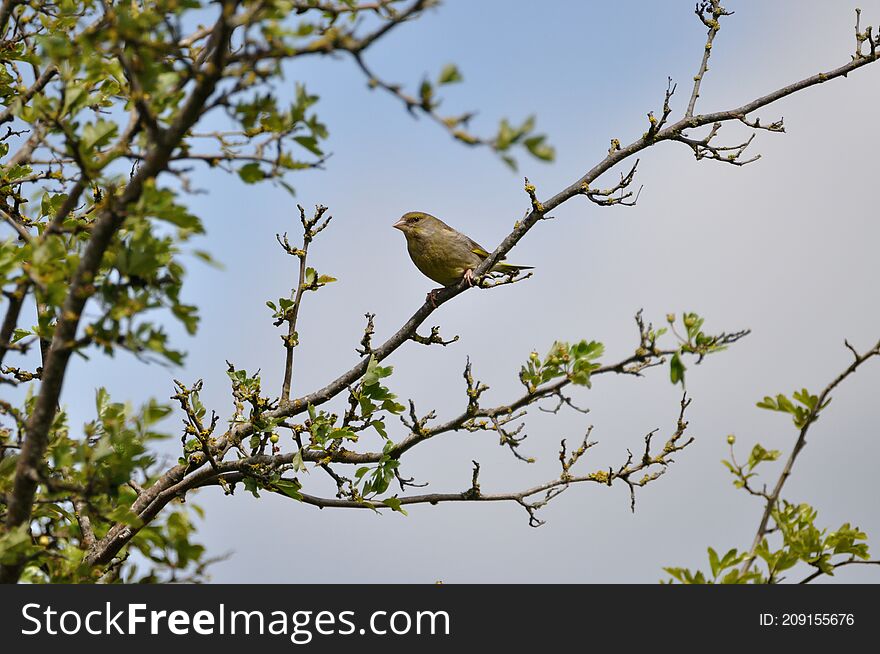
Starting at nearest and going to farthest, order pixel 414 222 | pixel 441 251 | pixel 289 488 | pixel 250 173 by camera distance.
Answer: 1. pixel 250 173
2. pixel 289 488
3. pixel 441 251
4. pixel 414 222

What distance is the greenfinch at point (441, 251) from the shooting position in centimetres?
916

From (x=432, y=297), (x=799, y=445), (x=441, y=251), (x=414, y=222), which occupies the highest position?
(x=414, y=222)

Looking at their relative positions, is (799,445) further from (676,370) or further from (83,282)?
(83,282)

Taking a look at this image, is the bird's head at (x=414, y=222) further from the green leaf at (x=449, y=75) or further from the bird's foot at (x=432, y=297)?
the green leaf at (x=449, y=75)

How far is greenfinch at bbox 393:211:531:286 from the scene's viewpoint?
30.0ft

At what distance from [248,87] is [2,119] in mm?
3961

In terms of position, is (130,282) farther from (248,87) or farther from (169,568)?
(169,568)

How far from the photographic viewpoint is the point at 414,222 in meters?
10.0

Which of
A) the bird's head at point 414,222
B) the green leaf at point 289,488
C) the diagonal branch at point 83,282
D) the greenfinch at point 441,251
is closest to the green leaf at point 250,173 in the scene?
the diagonal branch at point 83,282

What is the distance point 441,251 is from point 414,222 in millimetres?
842

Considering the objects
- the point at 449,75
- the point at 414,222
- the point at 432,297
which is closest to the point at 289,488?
the point at 432,297

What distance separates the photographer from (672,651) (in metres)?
4.75

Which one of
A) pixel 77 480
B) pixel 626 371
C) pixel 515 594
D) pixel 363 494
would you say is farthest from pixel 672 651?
pixel 77 480

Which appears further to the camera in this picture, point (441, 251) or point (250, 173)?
point (441, 251)
